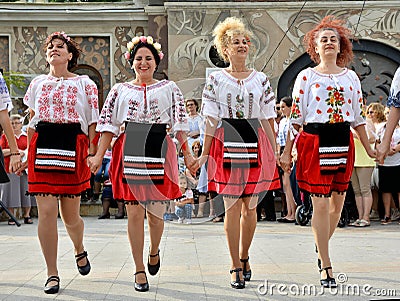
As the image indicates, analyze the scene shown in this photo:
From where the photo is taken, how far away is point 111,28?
1678 cm

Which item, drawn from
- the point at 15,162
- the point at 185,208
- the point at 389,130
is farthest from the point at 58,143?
the point at 185,208

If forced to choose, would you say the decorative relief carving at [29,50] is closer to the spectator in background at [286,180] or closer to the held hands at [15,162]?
the spectator in background at [286,180]

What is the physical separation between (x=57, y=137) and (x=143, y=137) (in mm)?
659

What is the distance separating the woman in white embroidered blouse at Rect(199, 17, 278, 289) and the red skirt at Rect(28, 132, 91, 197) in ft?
3.06

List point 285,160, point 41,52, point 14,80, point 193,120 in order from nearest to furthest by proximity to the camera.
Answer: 1. point 285,160
2. point 193,120
3. point 14,80
4. point 41,52

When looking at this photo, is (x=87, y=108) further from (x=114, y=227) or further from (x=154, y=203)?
(x=114, y=227)

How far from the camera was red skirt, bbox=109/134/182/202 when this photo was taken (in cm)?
542

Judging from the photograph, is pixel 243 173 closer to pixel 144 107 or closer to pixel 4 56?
pixel 144 107

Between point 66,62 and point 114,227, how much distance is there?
208 inches

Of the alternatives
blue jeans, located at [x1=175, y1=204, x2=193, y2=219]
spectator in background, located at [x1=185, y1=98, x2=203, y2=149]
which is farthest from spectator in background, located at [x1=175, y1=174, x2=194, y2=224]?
spectator in background, located at [x1=185, y1=98, x2=203, y2=149]

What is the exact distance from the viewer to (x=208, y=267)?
625cm

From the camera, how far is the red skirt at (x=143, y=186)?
17.8ft

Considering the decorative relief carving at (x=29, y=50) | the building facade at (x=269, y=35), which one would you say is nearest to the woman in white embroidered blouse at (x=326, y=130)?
the building facade at (x=269, y=35)

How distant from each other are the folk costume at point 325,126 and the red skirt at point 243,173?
259 millimetres
